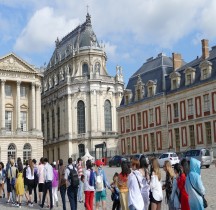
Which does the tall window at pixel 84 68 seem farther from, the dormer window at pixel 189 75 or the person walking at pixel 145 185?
the person walking at pixel 145 185

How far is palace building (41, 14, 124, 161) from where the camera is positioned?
7156 centimetres

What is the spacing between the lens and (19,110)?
2425 inches

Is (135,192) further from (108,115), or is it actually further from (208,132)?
(108,115)

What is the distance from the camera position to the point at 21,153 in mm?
60875

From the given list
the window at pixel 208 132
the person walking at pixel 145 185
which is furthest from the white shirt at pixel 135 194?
the window at pixel 208 132

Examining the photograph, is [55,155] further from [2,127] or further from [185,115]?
[185,115]

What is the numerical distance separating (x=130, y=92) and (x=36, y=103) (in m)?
15.8

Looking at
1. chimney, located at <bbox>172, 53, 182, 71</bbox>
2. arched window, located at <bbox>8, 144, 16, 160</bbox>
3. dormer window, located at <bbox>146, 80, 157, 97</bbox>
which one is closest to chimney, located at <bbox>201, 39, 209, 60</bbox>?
chimney, located at <bbox>172, 53, 182, 71</bbox>

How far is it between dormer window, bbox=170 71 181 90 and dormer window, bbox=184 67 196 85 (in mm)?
1398

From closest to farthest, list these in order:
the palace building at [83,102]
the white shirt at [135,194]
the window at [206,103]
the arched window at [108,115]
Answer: the white shirt at [135,194], the window at [206,103], the palace building at [83,102], the arched window at [108,115]

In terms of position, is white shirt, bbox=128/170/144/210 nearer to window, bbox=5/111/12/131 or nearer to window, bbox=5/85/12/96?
window, bbox=5/111/12/131

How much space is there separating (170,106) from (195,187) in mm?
39165

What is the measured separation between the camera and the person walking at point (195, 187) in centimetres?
880

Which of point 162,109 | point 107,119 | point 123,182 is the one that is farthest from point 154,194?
point 107,119
